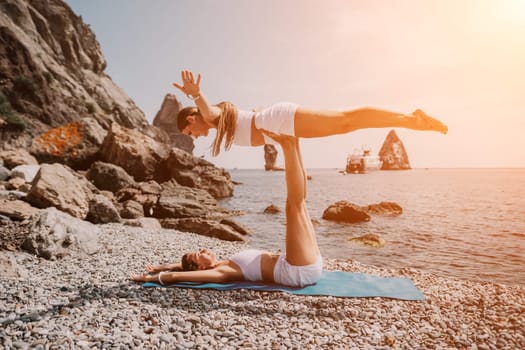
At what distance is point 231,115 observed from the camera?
191 inches

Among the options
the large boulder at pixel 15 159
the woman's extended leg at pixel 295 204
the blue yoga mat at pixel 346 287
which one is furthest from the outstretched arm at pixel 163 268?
the large boulder at pixel 15 159

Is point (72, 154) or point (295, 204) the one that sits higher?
point (72, 154)

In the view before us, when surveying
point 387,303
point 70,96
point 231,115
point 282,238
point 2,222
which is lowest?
A: point 282,238

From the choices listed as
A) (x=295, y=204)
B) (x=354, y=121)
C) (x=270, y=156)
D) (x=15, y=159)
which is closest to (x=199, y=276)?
(x=295, y=204)

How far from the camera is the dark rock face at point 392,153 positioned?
157000mm

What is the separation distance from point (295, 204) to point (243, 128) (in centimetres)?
143

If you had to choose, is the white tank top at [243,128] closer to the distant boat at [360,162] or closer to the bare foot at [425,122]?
the bare foot at [425,122]

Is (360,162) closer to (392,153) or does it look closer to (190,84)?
(392,153)

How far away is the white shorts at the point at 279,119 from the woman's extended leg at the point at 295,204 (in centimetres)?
22

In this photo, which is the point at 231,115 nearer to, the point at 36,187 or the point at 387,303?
the point at 387,303

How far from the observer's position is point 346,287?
5.39 m

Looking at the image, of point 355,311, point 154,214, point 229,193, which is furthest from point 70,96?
point 355,311

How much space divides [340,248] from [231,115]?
8.91 meters

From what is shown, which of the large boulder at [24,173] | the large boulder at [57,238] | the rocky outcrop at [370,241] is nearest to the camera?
the large boulder at [57,238]
